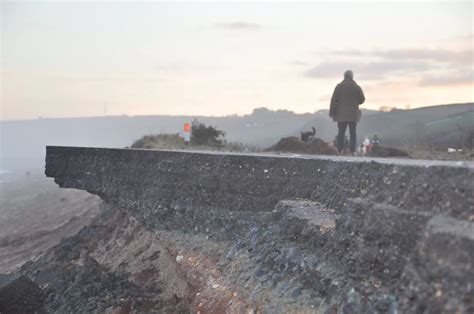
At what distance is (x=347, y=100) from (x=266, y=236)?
761 centimetres

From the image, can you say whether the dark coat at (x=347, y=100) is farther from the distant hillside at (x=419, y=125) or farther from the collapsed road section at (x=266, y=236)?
the collapsed road section at (x=266, y=236)

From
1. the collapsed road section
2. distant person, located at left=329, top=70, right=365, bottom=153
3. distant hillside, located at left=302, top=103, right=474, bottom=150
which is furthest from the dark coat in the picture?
the collapsed road section

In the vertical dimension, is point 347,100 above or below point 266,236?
above

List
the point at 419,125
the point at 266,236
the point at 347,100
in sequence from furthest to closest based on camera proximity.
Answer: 1. the point at 419,125
2. the point at 347,100
3. the point at 266,236

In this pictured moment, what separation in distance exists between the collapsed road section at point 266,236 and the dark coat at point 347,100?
5.81m

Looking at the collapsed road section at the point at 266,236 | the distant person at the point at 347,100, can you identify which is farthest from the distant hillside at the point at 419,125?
the collapsed road section at the point at 266,236

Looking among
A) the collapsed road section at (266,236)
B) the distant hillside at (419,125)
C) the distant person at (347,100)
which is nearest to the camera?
the collapsed road section at (266,236)

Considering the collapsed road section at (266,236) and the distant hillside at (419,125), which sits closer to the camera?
the collapsed road section at (266,236)

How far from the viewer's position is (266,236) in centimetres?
494

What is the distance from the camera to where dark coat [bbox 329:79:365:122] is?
11.9 metres

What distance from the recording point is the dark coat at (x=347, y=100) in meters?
11.9

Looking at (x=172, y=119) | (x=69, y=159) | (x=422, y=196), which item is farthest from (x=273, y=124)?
(x=422, y=196)

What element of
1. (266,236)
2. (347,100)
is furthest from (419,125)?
(266,236)

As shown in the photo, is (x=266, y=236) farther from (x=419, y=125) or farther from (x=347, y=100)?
(x=419, y=125)
